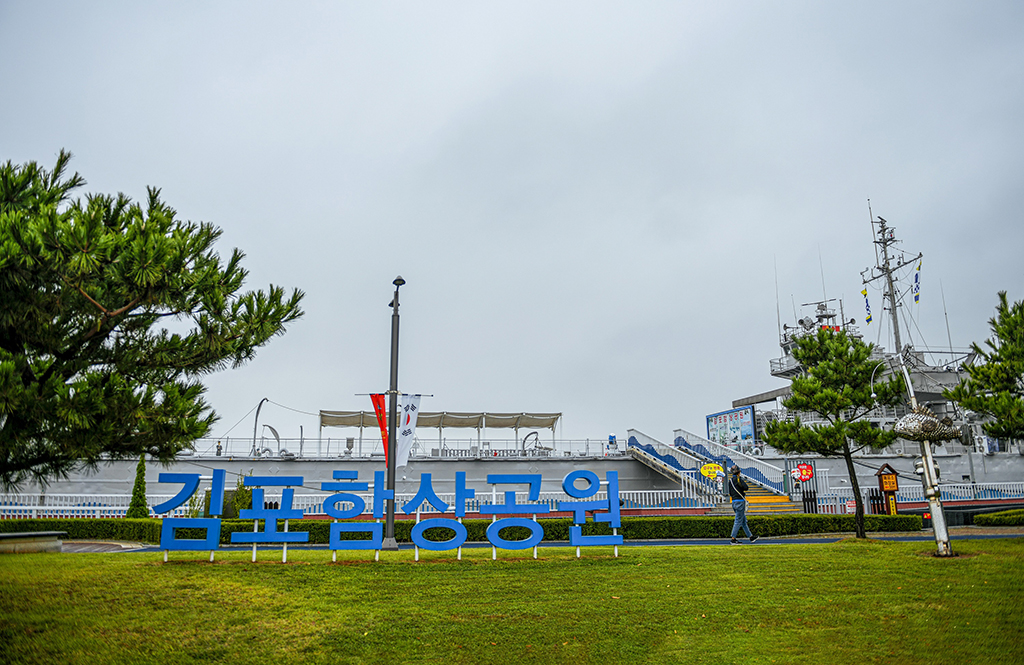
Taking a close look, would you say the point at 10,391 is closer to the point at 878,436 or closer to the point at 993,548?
the point at 993,548

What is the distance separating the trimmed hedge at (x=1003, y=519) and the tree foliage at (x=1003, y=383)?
471 cm

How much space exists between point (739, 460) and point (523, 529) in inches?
501

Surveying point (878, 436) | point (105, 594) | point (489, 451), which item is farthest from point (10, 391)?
point (489, 451)

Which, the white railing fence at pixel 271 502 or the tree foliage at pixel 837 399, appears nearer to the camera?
the tree foliage at pixel 837 399

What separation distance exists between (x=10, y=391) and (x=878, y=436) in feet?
58.7

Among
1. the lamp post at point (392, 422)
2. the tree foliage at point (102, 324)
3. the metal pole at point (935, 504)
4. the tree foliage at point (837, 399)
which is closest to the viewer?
the tree foliage at point (102, 324)

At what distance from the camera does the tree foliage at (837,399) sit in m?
17.0

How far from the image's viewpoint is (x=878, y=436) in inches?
669

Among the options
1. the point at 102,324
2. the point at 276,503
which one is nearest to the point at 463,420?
the point at 276,503

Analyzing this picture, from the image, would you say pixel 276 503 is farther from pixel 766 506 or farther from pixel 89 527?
pixel 766 506

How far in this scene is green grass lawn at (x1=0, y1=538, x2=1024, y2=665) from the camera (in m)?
7.04

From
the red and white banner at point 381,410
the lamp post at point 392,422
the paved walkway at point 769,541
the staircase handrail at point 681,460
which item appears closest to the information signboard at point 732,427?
the staircase handrail at point 681,460

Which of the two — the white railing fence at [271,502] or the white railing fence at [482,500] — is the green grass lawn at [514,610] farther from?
the white railing fence at [271,502]

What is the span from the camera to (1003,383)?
15180 mm
